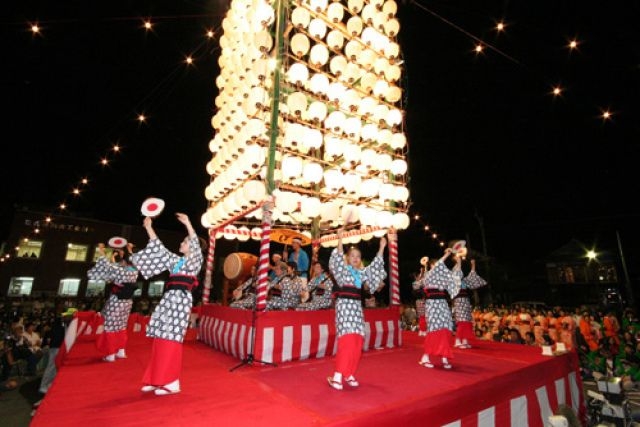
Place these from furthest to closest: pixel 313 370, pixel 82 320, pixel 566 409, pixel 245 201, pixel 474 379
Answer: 1. pixel 82 320
2. pixel 245 201
3. pixel 313 370
4. pixel 474 379
5. pixel 566 409

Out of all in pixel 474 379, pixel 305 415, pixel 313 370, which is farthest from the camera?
pixel 313 370

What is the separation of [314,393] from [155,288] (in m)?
31.0

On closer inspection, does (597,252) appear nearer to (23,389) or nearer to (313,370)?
(313,370)

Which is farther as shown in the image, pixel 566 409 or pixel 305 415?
pixel 566 409

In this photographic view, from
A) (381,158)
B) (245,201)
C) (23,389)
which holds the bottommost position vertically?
(23,389)

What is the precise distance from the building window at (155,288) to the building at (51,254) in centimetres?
24

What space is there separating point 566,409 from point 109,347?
6921mm

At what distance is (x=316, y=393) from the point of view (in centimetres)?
400

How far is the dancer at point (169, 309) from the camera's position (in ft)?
12.7

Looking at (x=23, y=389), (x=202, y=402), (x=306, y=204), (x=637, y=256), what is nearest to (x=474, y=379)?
(x=202, y=402)

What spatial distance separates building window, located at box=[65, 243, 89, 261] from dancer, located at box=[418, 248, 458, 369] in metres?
31.8

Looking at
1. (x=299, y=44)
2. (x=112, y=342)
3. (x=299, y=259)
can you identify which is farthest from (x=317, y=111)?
(x=112, y=342)

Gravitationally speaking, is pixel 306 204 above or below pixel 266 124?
below

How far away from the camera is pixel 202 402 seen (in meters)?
3.57
